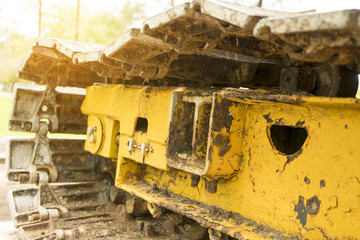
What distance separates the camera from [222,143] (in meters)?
2.82

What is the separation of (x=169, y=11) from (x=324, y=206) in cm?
139

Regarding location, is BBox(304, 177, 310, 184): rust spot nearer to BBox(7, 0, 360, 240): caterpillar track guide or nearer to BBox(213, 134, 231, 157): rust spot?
BBox(7, 0, 360, 240): caterpillar track guide

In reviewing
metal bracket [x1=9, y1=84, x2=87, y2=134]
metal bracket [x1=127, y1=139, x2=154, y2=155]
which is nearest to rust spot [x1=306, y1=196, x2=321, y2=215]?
metal bracket [x1=127, y1=139, x2=154, y2=155]

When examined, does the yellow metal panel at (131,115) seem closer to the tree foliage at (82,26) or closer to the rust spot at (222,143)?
the rust spot at (222,143)

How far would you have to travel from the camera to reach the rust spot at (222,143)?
279 cm

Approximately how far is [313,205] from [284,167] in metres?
0.30

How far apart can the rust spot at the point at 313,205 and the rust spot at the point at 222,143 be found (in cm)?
65

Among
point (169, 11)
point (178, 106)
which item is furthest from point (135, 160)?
point (169, 11)

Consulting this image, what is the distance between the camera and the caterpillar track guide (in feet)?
7.23

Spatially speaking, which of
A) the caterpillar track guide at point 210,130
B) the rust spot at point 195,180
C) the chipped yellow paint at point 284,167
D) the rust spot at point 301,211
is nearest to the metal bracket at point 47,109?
the caterpillar track guide at point 210,130

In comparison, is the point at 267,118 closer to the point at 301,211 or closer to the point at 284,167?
the point at 284,167

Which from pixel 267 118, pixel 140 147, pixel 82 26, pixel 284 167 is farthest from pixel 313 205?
pixel 82 26

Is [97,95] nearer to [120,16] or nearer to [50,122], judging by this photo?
[50,122]

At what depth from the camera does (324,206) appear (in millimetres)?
2324
